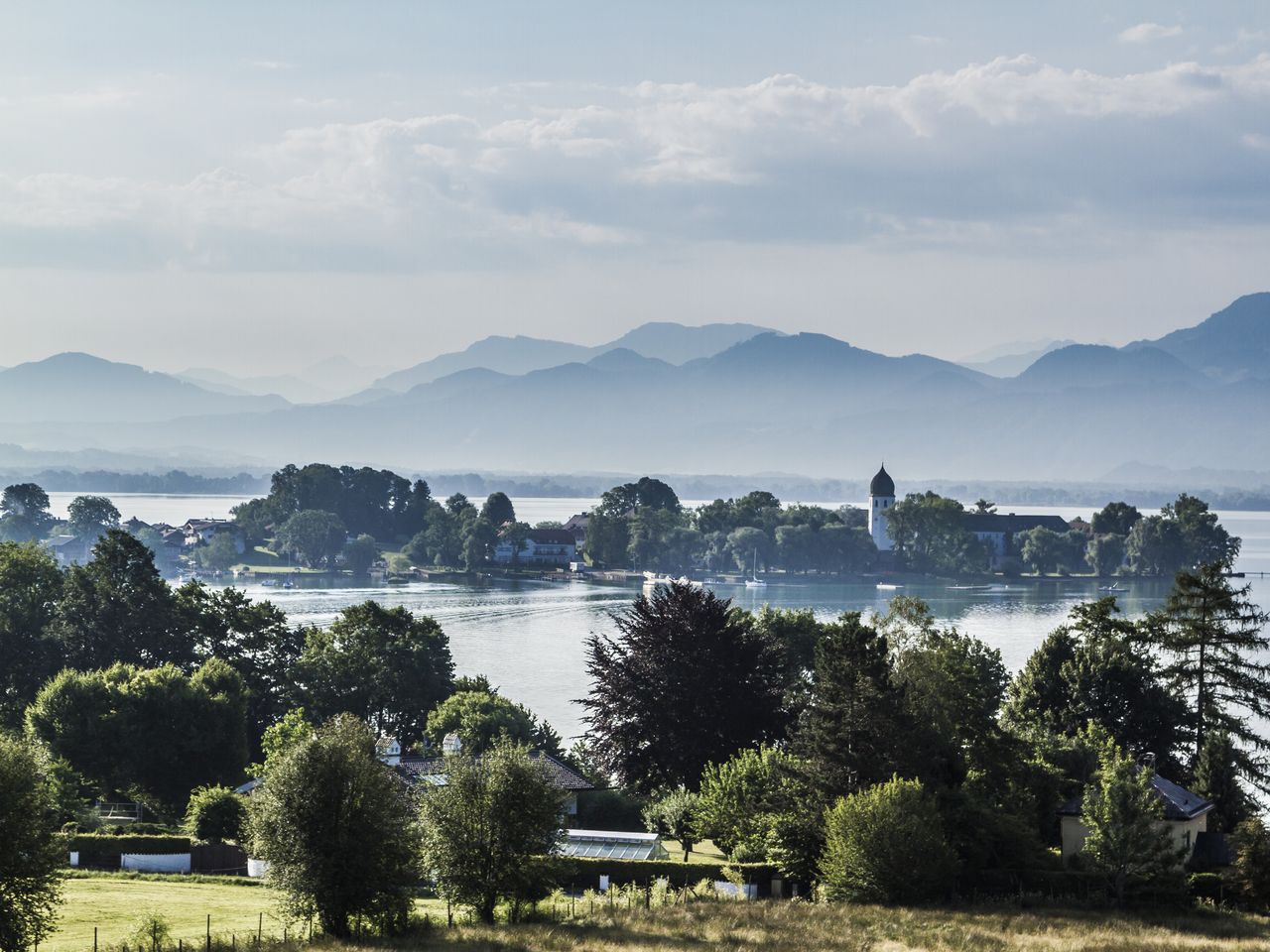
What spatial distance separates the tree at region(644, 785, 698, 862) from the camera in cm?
4203

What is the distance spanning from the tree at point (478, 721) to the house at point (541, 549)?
114 metres

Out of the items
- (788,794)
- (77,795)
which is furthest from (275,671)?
(788,794)

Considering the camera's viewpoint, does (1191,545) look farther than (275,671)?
Yes

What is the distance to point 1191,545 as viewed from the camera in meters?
153

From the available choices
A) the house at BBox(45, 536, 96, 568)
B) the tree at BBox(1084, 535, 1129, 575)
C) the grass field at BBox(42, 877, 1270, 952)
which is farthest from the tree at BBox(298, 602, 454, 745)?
the tree at BBox(1084, 535, 1129, 575)

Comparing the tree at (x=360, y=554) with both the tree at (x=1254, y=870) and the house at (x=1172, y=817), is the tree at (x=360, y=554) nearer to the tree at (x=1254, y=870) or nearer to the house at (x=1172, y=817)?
the house at (x=1172, y=817)

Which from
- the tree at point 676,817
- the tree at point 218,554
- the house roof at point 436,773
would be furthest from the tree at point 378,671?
the tree at point 218,554

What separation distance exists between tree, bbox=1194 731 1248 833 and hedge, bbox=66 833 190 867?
25.9 m

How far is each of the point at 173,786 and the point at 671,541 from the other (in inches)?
4679

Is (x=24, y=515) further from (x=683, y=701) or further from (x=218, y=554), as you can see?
(x=683, y=701)

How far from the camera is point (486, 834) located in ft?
106

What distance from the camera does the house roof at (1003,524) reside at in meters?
171

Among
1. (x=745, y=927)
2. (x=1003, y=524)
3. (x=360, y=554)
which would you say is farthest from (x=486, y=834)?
(x=1003, y=524)

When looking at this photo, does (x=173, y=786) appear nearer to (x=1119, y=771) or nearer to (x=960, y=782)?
(x=960, y=782)
